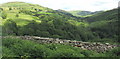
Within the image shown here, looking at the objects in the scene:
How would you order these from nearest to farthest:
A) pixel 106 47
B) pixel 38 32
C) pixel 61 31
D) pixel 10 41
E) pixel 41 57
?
pixel 41 57
pixel 10 41
pixel 106 47
pixel 38 32
pixel 61 31

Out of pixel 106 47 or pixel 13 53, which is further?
pixel 106 47

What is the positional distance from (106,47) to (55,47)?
8.01ft

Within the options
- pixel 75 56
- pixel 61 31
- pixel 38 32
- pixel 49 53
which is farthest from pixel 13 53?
pixel 61 31

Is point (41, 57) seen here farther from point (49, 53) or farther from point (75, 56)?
point (75, 56)

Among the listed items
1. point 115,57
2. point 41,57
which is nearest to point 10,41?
point 41,57

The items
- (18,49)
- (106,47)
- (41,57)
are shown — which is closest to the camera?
(41,57)

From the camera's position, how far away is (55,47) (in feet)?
20.3

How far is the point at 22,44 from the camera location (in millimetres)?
6340

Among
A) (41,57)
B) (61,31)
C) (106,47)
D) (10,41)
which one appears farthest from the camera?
(61,31)

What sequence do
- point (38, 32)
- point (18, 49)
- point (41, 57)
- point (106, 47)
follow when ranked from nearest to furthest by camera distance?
point (41, 57)
point (18, 49)
point (106, 47)
point (38, 32)

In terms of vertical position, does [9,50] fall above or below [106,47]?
above

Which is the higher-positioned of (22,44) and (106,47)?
(22,44)

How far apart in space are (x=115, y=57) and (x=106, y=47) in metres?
1.51

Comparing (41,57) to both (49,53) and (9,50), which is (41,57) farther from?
(9,50)
